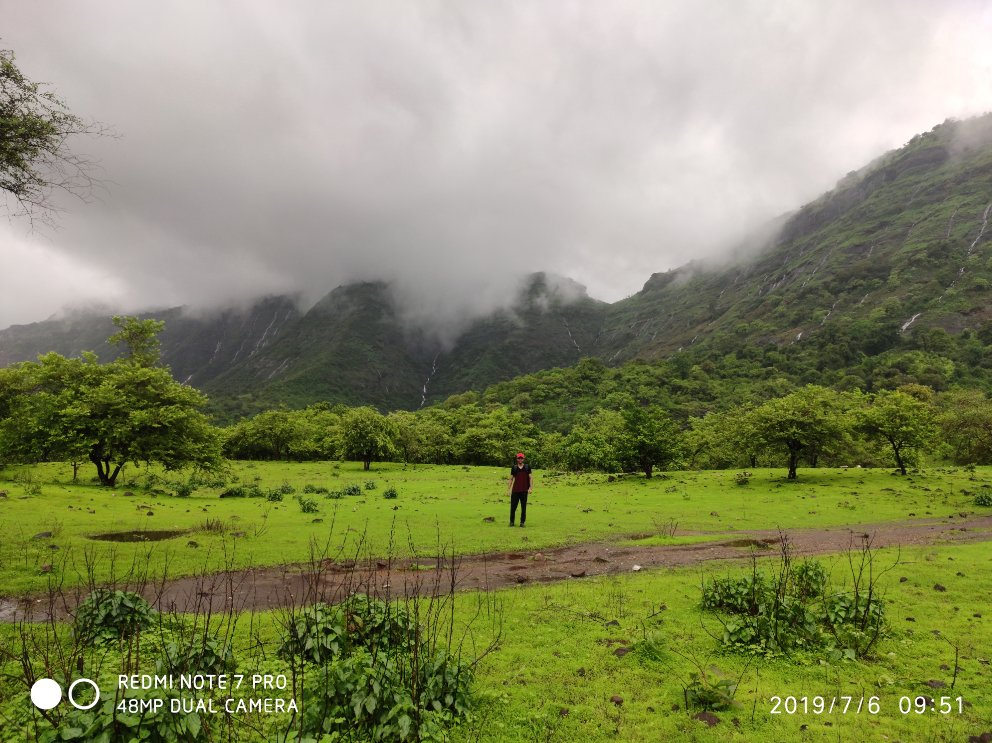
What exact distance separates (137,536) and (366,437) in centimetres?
4325

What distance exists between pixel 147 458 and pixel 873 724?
117 ft

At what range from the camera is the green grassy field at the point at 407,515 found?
13.1m

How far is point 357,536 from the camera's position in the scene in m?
17.4

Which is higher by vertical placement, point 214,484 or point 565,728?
point 565,728

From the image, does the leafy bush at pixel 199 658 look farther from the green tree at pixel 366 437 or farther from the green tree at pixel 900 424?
the green tree at pixel 366 437

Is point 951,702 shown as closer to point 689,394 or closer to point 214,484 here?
point 214,484

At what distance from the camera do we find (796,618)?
7730 millimetres

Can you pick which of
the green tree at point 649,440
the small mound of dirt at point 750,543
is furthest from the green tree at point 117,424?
the green tree at point 649,440

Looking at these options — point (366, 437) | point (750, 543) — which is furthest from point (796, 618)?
point (366, 437)

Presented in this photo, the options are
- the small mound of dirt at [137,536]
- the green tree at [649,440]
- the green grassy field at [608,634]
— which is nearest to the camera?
the green grassy field at [608,634]

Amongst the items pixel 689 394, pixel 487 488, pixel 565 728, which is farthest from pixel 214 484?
pixel 689 394

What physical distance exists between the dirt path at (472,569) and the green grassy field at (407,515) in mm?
923

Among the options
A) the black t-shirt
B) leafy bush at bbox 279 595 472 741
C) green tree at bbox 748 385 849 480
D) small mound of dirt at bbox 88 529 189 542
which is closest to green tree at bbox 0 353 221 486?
small mound of dirt at bbox 88 529 189 542

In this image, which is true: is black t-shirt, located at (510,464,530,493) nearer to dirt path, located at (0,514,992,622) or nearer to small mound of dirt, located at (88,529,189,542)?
dirt path, located at (0,514,992,622)
